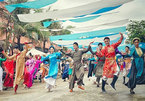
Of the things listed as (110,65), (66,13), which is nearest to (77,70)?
(110,65)

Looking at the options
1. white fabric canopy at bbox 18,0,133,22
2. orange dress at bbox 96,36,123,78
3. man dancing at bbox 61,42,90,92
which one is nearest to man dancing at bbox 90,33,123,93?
Answer: orange dress at bbox 96,36,123,78

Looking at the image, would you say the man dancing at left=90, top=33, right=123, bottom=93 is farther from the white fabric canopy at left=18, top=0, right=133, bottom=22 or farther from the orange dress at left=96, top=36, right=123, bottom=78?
the white fabric canopy at left=18, top=0, right=133, bottom=22

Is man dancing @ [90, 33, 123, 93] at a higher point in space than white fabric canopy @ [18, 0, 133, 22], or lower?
lower

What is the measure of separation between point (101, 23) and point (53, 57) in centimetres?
535

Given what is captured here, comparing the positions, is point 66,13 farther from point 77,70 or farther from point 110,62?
point 110,62

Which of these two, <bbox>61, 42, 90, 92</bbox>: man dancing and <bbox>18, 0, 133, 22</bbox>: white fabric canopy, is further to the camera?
<bbox>18, 0, 133, 22</bbox>: white fabric canopy

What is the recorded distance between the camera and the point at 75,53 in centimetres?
808

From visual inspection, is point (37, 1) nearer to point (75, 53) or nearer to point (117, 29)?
point (75, 53)

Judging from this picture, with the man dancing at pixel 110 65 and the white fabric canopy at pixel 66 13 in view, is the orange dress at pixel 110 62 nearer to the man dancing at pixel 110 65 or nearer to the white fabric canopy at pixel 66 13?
the man dancing at pixel 110 65

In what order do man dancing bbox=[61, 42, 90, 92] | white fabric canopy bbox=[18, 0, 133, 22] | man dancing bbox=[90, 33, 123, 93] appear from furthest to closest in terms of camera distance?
white fabric canopy bbox=[18, 0, 133, 22], man dancing bbox=[61, 42, 90, 92], man dancing bbox=[90, 33, 123, 93]

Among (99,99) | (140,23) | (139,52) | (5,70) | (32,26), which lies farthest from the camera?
(140,23)

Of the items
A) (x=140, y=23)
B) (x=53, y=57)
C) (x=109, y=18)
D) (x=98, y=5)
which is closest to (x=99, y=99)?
(x=53, y=57)

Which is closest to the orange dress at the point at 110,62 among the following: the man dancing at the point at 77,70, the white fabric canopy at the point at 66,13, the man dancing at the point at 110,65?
the man dancing at the point at 110,65

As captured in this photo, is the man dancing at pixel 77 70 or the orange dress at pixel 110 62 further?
the man dancing at pixel 77 70
